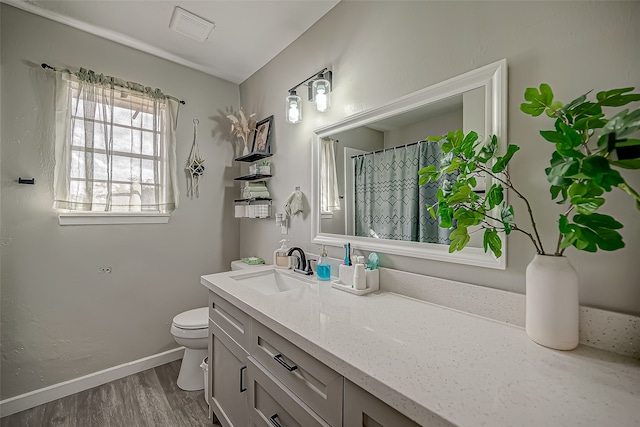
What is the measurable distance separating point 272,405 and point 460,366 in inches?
28.5

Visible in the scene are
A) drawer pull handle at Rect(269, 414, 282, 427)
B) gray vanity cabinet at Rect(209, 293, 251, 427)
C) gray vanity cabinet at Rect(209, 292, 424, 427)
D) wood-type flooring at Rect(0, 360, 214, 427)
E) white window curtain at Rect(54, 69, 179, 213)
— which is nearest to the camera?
gray vanity cabinet at Rect(209, 292, 424, 427)

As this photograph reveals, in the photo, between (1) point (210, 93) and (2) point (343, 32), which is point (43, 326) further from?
(2) point (343, 32)

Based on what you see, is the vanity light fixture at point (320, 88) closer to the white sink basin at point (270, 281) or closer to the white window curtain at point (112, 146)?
the white sink basin at point (270, 281)

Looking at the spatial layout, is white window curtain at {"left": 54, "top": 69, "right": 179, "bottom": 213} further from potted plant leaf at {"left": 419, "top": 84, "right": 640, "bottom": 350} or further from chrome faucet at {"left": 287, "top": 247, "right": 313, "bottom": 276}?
potted plant leaf at {"left": 419, "top": 84, "right": 640, "bottom": 350}

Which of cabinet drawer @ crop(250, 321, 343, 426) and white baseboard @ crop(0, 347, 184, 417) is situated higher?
cabinet drawer @ crop(250, 321, 343, 426)

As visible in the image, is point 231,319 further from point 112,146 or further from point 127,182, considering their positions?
point 112,146

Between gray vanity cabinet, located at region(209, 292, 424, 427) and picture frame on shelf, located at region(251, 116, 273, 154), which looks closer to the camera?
gray vanity cabinet, located at region(209, 292, 424, 427)

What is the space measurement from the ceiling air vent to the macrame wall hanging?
690mm

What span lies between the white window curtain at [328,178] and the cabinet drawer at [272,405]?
942 millimetres

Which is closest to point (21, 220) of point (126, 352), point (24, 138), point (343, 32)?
point (24, 138)

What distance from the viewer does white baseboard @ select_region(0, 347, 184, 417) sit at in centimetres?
167

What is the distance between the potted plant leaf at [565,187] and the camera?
550 mm

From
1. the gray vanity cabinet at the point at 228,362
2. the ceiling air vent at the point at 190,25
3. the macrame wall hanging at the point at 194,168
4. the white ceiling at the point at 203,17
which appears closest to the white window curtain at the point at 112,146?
the macrame wall hanging at the point at 194,168

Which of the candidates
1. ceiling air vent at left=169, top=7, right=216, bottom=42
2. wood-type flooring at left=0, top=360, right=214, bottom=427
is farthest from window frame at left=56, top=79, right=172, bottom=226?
wood-type flooring at left=0, top=360, right=214, bottom=427
